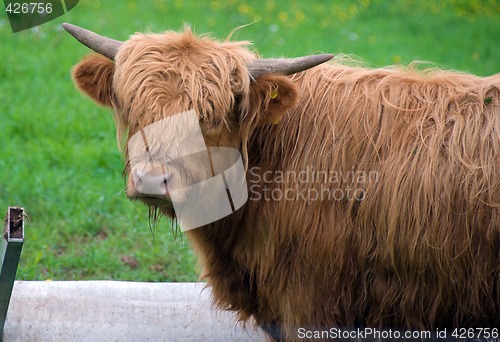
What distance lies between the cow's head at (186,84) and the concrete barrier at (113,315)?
38.7 inches

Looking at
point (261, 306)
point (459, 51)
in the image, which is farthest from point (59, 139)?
point (459, 51)

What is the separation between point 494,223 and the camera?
134 inches

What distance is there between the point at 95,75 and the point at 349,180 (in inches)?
48.9

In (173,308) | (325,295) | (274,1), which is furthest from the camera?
(274,1)

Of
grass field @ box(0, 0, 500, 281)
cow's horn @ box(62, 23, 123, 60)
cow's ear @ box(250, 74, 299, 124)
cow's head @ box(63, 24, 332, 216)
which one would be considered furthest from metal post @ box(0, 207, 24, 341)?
grass field @ box(0, 0, 500, 281)

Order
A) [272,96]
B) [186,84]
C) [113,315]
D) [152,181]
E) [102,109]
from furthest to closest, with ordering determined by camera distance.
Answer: [102,109] → [113,315] → [272,96] → [186,84] → [152,181]

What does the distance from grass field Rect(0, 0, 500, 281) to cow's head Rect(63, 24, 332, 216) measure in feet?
3.80

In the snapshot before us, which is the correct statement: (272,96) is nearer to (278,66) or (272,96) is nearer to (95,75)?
(278,66)

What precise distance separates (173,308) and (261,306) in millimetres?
750

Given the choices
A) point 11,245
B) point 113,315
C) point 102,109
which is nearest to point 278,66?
point 11,245

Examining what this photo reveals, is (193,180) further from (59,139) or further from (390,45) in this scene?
(390,45)

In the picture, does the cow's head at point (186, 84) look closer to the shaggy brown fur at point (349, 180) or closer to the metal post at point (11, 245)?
the shaggy brown fur at point (349, 180)

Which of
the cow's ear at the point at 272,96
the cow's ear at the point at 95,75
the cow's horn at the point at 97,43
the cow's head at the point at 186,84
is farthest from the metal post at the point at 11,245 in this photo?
the cow's ear at the point at 272,96

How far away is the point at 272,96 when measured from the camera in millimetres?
3434
